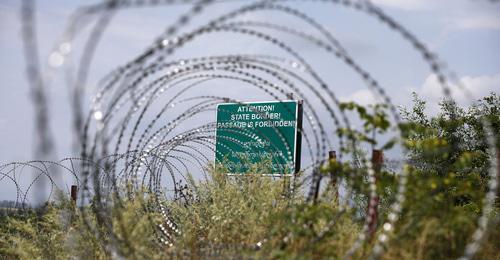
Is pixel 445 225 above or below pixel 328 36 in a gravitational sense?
below

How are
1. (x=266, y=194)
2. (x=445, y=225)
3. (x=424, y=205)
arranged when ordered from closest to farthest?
(x=445, y=225) < (x=424, y=205) < (x=266, y=194)

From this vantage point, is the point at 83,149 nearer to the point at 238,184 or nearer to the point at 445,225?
the point at 445,225

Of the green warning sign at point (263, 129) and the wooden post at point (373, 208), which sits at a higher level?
the green warning sign at point (263, 129)

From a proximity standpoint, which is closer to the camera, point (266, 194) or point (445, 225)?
point (445, 225)

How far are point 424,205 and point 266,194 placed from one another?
10.4ft

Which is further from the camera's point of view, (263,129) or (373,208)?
(263,129)

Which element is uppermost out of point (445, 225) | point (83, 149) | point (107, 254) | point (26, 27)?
point (26, 27)

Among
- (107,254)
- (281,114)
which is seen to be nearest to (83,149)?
(107,254)

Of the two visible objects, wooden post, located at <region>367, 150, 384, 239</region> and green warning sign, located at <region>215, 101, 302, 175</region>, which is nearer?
wooden post, located at <region>367, 150, 384, 239</region>

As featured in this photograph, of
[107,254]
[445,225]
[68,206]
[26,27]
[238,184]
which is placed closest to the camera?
[26,27]

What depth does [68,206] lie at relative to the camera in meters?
9.61

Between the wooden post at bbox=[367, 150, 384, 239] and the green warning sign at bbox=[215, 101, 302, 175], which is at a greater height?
the green warning sign at bbox=[215, 101, 302, 175]

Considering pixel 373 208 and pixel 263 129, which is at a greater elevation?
pixel 263 129

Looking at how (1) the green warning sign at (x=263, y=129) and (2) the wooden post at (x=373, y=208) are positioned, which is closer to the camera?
(2) the wooden post at (x=373, y=208)
